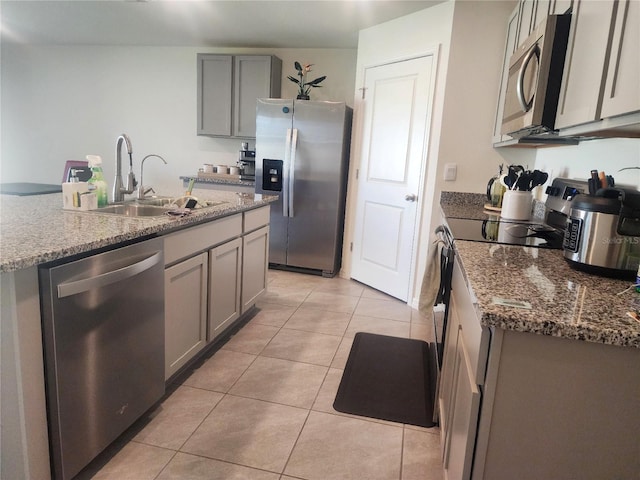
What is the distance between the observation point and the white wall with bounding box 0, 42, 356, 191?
5.15m

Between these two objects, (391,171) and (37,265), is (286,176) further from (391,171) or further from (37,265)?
(37,265)

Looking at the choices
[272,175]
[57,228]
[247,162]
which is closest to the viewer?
[57,228]

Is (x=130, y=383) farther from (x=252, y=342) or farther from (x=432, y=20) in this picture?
(x=432, y=20)

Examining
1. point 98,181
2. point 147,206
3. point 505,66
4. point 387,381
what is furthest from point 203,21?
point 387,381

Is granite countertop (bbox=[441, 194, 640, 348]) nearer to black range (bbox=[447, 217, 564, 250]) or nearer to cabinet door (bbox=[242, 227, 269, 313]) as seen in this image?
black range (bbox=[447, 217, 564, 250])

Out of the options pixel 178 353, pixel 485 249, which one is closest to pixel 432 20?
pixel 485 249

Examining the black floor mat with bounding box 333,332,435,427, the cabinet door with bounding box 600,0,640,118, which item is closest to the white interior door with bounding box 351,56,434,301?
the black floor mat with bounding box 333,332,435,427

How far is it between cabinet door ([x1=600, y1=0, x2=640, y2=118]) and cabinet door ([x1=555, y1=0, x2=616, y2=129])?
4 cm

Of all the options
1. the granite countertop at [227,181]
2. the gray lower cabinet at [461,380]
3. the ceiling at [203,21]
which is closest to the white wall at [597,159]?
the gray lower cabinet at [461,380]

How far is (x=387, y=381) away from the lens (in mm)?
2312

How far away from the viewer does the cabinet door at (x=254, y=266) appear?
2777 millimetres

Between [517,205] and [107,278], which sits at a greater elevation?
[517,205]

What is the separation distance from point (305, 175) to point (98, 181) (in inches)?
90.4

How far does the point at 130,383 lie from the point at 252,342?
1073 millimetres
